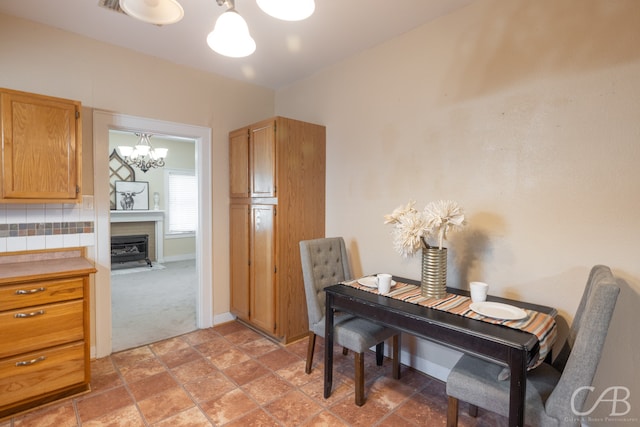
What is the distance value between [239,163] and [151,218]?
4.28 meters

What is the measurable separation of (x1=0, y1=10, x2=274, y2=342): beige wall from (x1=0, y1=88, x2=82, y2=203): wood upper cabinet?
1.17ft

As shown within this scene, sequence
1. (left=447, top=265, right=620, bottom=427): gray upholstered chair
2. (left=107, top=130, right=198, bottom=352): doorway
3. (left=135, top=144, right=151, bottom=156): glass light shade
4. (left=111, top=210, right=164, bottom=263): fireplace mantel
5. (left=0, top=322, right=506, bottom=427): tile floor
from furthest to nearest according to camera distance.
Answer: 1. (left=111, top=210, right=164, bottom=263): fireplace mantel
2. (left=135, top=144, right=151, bottom=156): glass light shade
3. (left=107, top=130, right=198, bottom=352): doorway
4. (left=0, top=322, right=506, bottom=427): tile floor
5. (left=447, top=265, right=620, bottom=427): gray upholstered chair

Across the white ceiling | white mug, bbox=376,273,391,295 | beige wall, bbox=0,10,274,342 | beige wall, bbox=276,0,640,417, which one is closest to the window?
beige wall, bbox=0,10,274,342

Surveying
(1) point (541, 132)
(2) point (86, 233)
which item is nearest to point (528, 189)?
(1) point (541, 132)

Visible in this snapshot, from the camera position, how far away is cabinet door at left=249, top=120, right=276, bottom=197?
286 centimetres

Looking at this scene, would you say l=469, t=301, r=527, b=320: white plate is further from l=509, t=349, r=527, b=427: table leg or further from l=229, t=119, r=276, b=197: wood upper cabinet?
l=229, t=119, r=276, b=197: wood upper cabinet

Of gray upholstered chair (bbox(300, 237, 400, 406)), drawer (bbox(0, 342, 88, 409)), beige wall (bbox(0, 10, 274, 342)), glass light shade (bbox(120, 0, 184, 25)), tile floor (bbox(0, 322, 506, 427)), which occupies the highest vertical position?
beige wall (bbox(0, 10, 274, 342))

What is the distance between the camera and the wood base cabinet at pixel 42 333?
6.33ft


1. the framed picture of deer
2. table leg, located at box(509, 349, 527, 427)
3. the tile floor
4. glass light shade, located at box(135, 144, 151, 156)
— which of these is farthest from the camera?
the framed picture of deer

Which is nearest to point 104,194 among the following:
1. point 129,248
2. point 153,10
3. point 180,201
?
point 153,10

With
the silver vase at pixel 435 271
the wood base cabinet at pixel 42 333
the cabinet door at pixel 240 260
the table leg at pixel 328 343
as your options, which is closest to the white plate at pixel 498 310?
the silver vase at pixel 435 271

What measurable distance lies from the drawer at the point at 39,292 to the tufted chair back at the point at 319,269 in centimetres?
155

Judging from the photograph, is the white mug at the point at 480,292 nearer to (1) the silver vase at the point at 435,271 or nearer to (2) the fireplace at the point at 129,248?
(1) the silver vase at the point at 435,271

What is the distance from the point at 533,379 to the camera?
1.53 meters
